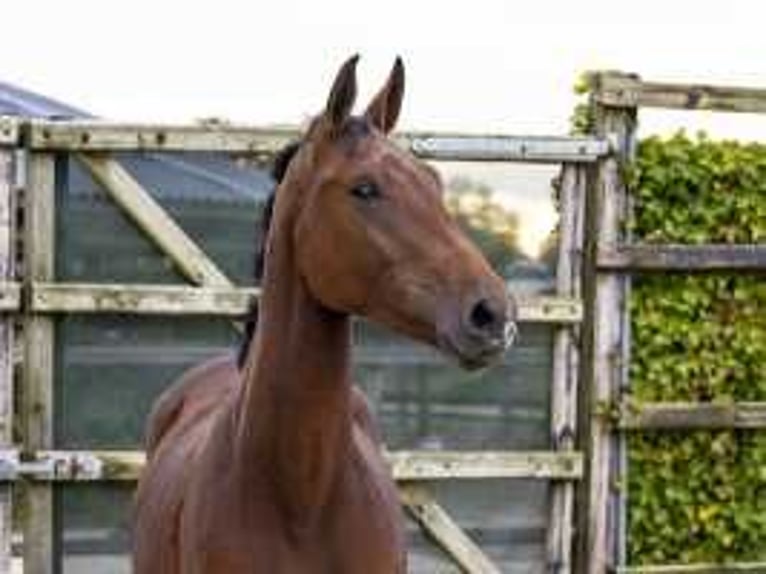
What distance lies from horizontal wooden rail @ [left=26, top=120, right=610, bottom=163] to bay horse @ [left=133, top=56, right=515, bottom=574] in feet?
6.76

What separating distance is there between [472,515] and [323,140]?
3.18 metres

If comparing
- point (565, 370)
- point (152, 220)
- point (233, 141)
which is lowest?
point (565, 370)

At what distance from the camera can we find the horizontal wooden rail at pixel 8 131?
582 centimetres

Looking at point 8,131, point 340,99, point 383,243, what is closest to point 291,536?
point 383,243

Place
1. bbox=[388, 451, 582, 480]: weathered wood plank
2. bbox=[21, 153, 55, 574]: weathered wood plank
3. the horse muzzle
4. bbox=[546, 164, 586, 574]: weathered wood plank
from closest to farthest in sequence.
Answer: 1. the horse muzzle
2. bbox=[21, 153, 55, 574]: weathered wood plank
3. bbox=[388, 451, 582, 480]: weathered wood plank
4. bbox=[546, 164, 586, 574]: weathered wood plank

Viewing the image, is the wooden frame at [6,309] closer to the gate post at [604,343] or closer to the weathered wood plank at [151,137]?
the weathered wood plank at [151,137]

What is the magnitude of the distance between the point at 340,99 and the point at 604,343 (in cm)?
309

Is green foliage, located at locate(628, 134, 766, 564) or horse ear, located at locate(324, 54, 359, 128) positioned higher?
horse ear, located at locate(324, 54, 359, 128)

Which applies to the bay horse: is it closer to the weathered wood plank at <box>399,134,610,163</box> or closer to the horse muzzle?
the horse muzzle

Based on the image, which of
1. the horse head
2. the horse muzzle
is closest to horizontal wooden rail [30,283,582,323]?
the horse head

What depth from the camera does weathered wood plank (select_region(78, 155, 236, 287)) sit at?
19.6 feet

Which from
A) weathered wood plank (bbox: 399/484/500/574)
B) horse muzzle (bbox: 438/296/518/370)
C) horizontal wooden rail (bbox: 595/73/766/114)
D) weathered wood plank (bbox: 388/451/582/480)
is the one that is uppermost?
horizontal wooden rail (bbox: 595/73/766/114)

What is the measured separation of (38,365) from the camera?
235 inches

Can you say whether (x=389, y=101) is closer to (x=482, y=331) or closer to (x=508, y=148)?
(x=482, y=331)
